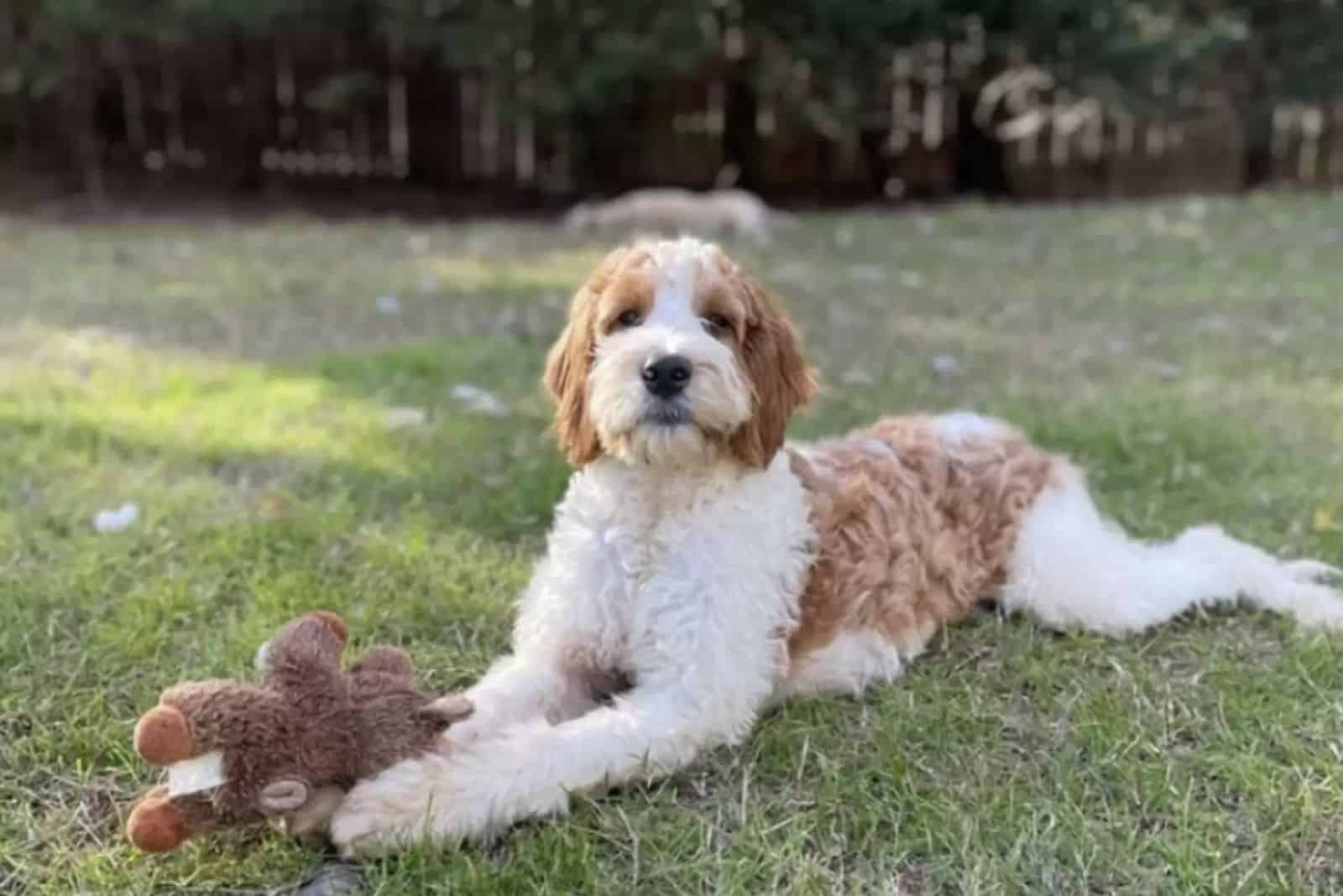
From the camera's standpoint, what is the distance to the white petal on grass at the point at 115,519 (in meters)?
4.25

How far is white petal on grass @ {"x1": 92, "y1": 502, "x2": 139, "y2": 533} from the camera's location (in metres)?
4.25

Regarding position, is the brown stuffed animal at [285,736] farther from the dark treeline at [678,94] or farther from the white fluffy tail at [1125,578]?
the dark treeline at [678,94]

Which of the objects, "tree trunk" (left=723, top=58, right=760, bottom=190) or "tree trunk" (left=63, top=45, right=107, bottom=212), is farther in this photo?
"tree trunk" (left=723, top=58, right=760, bottom=190)

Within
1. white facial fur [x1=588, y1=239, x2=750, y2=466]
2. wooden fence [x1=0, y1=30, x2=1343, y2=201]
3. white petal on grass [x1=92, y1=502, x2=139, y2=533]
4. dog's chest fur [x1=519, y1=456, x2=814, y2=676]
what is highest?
wooden fence [x1=0, y1=30, x2=1343, y2=201]

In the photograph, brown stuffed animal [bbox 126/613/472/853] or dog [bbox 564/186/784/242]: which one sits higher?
dog [bbox 564/186/784/242]

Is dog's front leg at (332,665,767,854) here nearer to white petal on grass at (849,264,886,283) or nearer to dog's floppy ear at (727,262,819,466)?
dog's floppy ear at (727,262,819,466)

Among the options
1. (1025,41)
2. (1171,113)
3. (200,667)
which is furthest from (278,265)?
(1171,113)

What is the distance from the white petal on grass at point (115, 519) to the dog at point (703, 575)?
5.23 feet

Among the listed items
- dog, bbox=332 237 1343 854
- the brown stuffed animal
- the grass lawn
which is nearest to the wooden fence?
the grass lawn

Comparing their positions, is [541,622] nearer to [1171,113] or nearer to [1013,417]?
[1013,417]

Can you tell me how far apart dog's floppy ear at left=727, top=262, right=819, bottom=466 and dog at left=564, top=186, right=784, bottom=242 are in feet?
26.4

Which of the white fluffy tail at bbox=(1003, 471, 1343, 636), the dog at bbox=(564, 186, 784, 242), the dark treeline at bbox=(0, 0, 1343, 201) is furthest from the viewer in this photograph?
the dark treeline at bbox=(0, 0, 1343, 201)

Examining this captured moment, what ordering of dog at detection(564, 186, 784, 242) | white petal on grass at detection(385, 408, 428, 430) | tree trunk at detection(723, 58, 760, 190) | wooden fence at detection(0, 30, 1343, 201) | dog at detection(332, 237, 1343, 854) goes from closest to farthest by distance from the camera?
1. dog at detection(332, 237, 1343, 854)
2. white petal on grass at detection(385, 408, 428, 430)
3. dog at detection(564, 186, 784, 242)
4. tree trunk at detection(723, 58, 760, 190)
5. wooden fence at detection(0, 30, 1343, 201)

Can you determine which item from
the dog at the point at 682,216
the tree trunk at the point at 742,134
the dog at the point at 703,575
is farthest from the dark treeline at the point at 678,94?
the dog at the point at 703,575
